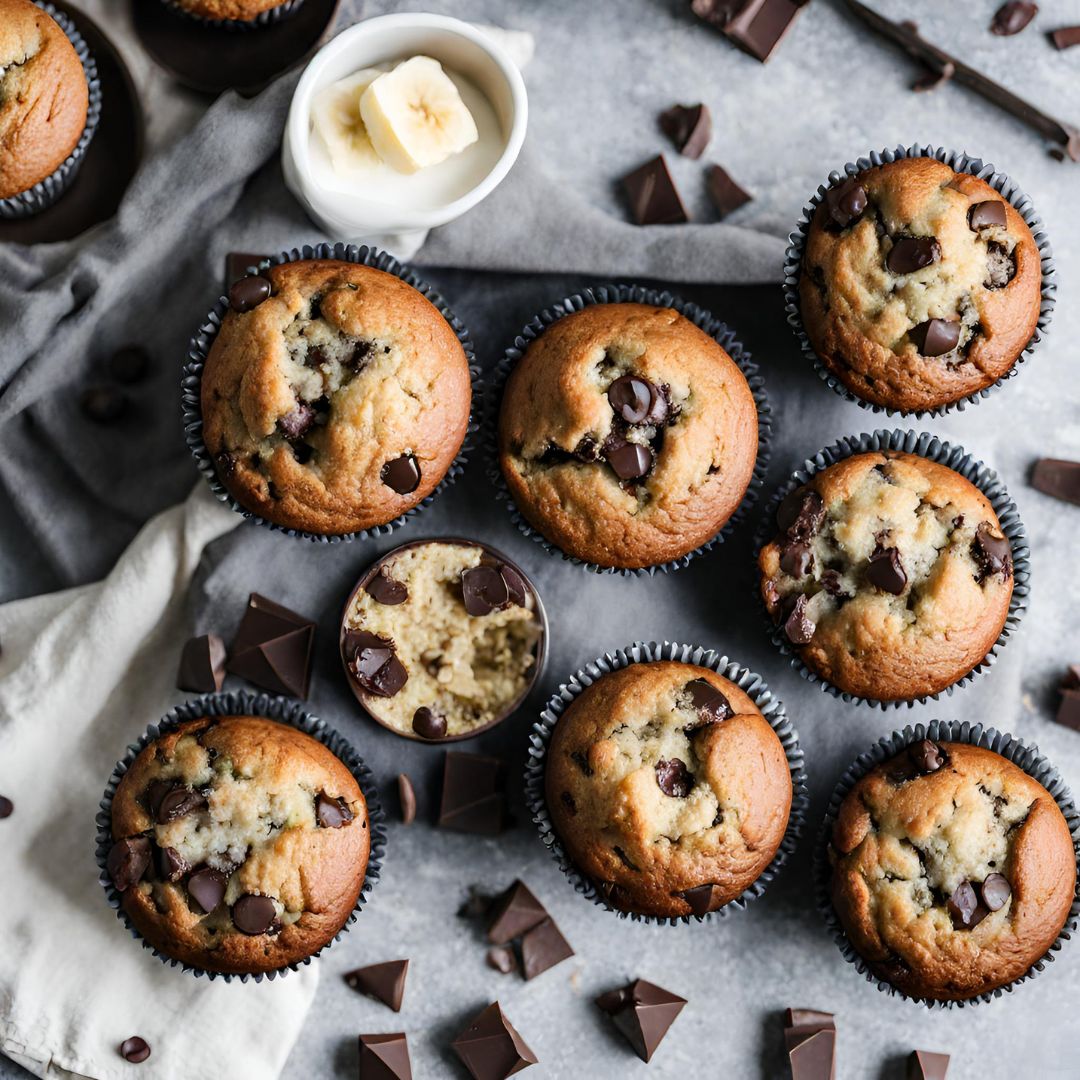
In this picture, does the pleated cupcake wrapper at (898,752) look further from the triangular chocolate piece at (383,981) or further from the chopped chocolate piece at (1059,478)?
the triangular chocolate piece at (383,981)

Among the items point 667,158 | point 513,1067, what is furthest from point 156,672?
point 667,158

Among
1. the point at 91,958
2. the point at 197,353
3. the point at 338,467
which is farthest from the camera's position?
the point at 91,958

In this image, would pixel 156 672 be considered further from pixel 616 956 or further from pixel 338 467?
pixel 616 956

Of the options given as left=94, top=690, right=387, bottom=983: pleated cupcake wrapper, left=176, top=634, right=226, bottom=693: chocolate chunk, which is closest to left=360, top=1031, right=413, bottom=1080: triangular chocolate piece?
left=94, top=690, right=387, bottom=983: pleated cupcake wrapper

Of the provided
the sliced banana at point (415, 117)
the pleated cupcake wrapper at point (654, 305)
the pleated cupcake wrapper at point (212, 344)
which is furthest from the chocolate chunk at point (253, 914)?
the sliced banana at point (415, 117)

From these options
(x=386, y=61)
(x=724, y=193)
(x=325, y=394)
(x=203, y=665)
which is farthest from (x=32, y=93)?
(x=724, y=193)

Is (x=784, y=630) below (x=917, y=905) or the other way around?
the other way around

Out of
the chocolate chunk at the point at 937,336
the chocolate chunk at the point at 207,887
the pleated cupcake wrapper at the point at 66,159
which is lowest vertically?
the chocolate chunk at the point at 207,887

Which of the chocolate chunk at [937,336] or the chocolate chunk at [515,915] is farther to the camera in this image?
the chocolate chunk at [515,915]
